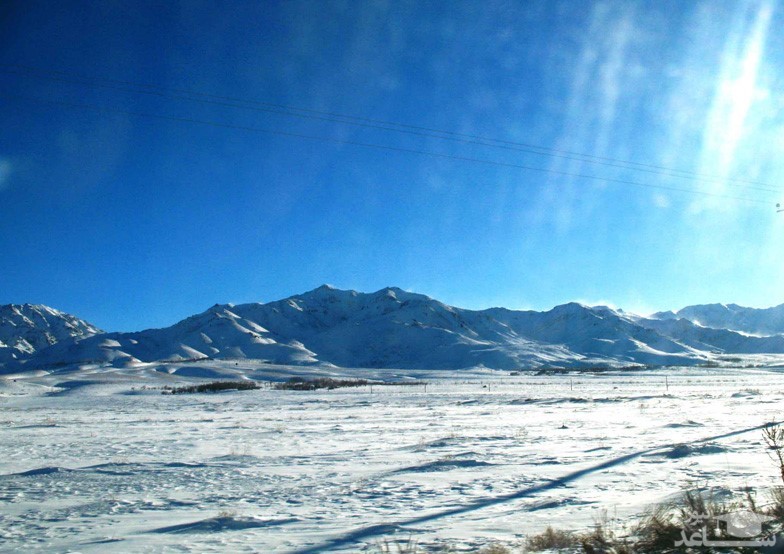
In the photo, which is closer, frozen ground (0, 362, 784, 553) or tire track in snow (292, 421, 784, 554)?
tire track in snow (292, 421, 784, 554)

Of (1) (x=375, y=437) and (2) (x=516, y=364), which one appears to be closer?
(1) (x=375, y=437)

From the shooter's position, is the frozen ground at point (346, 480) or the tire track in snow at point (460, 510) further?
the frozen ground at point (346, 480)

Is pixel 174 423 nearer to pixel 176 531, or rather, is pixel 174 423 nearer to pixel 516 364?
pixel 176 531

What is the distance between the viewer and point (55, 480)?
31.2 feet

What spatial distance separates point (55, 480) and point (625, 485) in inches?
374

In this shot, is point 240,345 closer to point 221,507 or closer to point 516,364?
point 516,364

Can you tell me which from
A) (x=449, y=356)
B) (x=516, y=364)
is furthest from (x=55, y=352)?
(x=516, y=364)

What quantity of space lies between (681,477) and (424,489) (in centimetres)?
407

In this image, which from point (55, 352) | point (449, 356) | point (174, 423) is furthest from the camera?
point (55, 352)

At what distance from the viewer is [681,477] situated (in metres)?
8.57

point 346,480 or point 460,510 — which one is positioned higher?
point 460,510

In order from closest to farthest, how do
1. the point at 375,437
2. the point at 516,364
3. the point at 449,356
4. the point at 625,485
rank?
the point at 625,485 < the point at 375,437 < the point at 516,364 < the point at 449,356

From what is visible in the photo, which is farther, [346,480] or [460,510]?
[346,480]

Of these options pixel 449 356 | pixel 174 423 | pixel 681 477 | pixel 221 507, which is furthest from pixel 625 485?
pixel 449 356
